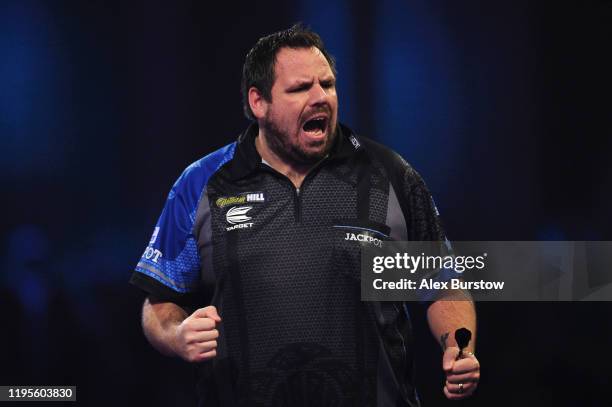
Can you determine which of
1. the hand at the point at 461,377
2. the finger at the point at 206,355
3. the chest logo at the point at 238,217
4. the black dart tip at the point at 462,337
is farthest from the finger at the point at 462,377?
the chest logo at the point at 238,217

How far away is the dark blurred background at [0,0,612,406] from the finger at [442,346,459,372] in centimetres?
179

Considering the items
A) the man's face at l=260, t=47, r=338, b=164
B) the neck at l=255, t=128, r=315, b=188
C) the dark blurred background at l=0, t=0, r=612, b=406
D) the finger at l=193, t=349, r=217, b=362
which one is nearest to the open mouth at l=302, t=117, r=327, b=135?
the man's face at l=260, t=47, r=338, b=164

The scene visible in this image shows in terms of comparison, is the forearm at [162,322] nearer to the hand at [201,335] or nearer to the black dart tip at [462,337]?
the hand at [201,335]

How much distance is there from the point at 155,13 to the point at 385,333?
7.23 feet

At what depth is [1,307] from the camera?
400 centimetres

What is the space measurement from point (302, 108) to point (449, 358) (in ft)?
2.74

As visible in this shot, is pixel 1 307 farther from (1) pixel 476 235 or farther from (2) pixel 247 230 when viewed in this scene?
(1) pixel 476 235

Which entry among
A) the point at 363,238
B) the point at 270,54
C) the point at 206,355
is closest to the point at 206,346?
the point at 206,355

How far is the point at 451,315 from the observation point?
98.7 inches

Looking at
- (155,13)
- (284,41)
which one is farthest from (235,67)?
(284,41)

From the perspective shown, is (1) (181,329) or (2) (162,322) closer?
(1) (181,329)

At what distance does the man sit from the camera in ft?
7.91

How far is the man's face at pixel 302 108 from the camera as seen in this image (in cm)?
254

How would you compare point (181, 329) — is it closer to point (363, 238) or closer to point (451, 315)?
point (363, 238)
